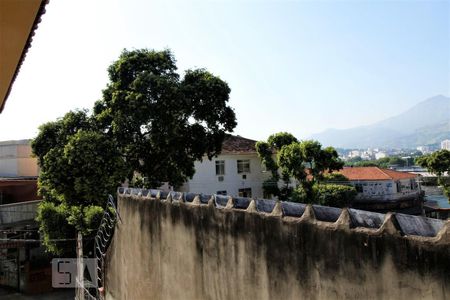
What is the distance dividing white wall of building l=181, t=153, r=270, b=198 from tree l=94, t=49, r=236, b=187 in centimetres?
843

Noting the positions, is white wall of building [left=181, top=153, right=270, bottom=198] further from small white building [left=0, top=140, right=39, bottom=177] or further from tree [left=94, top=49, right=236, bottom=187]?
small white building [left=0, top=140, right=39, bottom=177]

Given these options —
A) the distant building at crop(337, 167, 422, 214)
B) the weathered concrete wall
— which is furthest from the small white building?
the weathered concrete wall

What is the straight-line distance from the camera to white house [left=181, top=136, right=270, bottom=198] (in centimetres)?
2653

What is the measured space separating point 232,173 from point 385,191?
469 inches

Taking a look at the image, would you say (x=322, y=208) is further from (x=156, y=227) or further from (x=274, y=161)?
(x=274, y=161)

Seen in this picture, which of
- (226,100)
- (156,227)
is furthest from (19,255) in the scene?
(156,227)

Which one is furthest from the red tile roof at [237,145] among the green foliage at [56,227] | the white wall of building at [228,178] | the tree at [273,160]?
the green foliage at [56,227]

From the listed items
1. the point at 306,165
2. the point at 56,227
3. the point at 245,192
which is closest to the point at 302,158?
the point at 306,165

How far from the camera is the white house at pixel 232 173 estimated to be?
26.5 metres

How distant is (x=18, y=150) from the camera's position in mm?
30312

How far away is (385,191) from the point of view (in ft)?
96.9

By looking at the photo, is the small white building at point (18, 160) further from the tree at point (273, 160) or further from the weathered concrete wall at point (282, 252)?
the weathered concrete wall at point (282, 252)

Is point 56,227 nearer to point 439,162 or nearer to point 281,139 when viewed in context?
point 281,139

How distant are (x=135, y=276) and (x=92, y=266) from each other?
5.90 m
